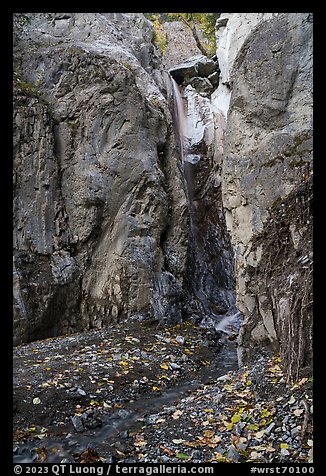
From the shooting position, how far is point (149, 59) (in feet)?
63.4

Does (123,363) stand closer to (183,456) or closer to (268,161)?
(183,456)

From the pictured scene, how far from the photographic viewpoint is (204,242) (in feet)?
64.2

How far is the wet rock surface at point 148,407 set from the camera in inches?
210

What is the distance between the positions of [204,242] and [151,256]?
636 centimetres

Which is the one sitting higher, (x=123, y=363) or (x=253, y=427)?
(x=253, y=427)

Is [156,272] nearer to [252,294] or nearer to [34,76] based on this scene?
[252,294]

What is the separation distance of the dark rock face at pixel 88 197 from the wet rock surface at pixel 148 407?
2390 millimetres

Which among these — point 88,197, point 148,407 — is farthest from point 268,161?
point 88,197

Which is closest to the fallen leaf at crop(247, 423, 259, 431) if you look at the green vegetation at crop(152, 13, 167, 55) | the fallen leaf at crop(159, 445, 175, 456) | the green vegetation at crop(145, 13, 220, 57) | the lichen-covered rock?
the fallen leaf at crop(159, 445, 175, 456)

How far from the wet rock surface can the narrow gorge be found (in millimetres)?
33

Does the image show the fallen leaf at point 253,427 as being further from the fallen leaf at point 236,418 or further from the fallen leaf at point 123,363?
the fallen leaf at point 123,363

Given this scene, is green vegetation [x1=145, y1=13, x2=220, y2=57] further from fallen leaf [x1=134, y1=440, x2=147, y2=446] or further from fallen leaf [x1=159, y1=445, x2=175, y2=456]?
fallen leaf [x1=159, y1=445, x2=175, y2=456]

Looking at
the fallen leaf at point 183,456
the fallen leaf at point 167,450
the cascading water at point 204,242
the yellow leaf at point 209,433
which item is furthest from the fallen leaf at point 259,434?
the cascading water at point 204,242

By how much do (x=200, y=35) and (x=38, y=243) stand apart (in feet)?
83.1
